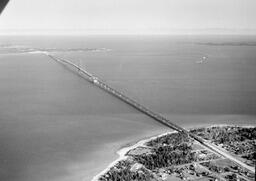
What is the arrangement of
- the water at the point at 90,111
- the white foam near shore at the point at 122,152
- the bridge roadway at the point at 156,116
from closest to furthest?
the white foam near shore at the point at 122,152
the bridge roadway at the point at 156,116
the water at the point at 90,111

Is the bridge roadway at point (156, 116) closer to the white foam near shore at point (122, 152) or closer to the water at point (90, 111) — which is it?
the water at point (90, 111)

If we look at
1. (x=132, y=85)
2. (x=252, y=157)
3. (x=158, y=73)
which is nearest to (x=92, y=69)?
→ (x=158, y=73)

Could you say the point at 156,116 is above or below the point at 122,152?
above

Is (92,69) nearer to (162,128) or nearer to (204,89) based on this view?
(204,89)

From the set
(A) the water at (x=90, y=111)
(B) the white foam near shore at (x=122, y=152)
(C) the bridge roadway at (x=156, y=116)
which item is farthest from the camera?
(A) the water at (x=90, y=111)

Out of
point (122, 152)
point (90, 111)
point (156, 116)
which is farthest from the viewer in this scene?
point (90, 111)

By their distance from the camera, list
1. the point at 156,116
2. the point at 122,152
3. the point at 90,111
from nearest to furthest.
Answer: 1. the point at 122,152
2. the point at 156,116
3. the point at 90,111

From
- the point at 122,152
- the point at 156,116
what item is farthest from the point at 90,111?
the point at 122,152

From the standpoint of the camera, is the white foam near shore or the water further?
the water

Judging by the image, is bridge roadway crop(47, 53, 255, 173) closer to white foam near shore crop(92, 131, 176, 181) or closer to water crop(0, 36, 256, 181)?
water crop(0, 36, 256, 181)

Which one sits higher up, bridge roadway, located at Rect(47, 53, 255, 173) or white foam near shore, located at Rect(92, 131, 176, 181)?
bridge roadway, located at Rect(47, 53, 255, 173)

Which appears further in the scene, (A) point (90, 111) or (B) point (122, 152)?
(A) point (90, 111)

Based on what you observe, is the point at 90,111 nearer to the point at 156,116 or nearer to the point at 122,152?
the point at 156,116
